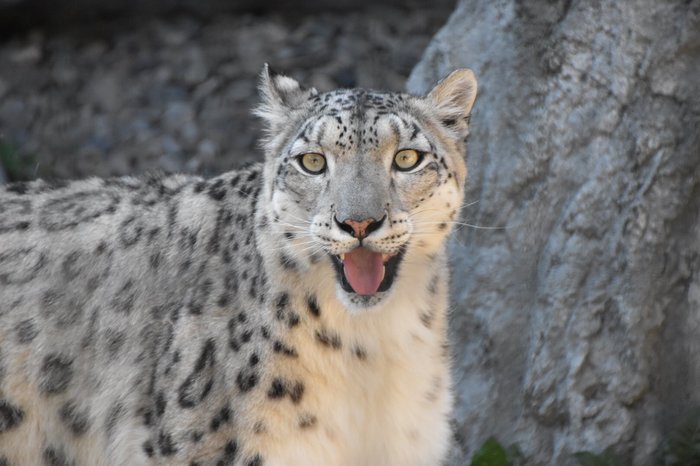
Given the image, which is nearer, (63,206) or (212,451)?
(212,451)

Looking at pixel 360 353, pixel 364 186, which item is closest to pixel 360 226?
pixel 364 186

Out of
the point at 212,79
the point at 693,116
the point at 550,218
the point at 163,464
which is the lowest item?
the point at 163,464

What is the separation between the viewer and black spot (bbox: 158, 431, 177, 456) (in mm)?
4359

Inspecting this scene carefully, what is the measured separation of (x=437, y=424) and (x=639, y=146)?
1755 mm

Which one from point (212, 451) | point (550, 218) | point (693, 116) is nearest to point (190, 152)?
point (550, 218)

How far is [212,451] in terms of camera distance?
4293mm

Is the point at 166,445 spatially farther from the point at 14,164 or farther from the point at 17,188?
the point at 14,164

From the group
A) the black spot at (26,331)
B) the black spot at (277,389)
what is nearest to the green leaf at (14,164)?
the black spot at (26,331)

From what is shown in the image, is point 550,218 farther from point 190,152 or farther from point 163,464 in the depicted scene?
point 190,152

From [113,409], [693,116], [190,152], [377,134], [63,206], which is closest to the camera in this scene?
[377,134]

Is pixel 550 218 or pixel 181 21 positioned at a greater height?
pixel 181 21

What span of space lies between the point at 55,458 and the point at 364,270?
157 centimetres

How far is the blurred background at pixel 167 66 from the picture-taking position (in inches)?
355

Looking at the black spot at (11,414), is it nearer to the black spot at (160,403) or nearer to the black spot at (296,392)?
the black spot at (160,403)
